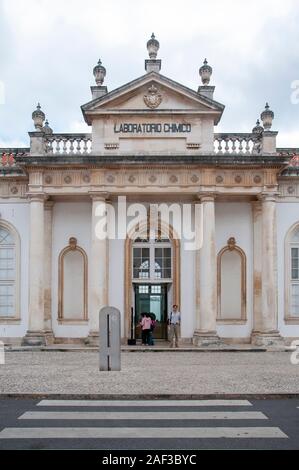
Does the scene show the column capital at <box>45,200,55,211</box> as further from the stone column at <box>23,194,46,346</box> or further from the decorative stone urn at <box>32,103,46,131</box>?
the decorative stone urn at <box>32,103,46,131</box>

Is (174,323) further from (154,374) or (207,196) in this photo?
(154,374)

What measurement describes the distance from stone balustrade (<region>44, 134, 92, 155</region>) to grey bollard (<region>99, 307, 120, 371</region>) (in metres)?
9.41

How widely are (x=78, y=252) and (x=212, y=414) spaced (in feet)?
51.2

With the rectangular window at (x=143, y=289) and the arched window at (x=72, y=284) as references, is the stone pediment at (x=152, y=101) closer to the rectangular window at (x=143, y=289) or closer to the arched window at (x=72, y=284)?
the arched window at (x=72, y=284)

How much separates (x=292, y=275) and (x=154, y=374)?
10877 millimetres

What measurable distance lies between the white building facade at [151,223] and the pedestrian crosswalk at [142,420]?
12074mm

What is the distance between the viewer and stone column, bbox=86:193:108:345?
2364cm

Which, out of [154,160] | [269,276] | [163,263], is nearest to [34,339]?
[163,263]

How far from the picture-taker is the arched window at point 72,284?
83.5 feet

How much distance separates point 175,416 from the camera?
10.4m

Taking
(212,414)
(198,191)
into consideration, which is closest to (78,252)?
(198,191)

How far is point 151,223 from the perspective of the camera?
84.1ft

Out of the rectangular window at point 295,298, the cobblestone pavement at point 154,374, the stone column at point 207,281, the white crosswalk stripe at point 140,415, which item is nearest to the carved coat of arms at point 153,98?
the stone column at point 207,281

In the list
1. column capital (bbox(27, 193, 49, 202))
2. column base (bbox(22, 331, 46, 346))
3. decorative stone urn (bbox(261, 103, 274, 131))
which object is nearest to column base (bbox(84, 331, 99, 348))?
column base (bbox(22, 331, 46, 346))
